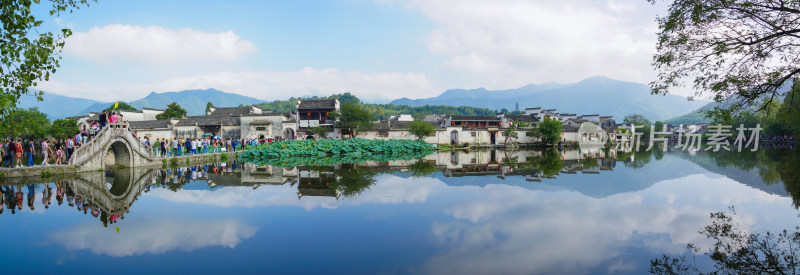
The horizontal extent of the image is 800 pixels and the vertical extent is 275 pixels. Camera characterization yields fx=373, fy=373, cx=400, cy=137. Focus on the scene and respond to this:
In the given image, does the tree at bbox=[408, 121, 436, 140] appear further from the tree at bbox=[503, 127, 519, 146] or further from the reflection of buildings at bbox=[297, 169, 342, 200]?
the reflection of buildings at bbox=[297, 169, 342, 200]

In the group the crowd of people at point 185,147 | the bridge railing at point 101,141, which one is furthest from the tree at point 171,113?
the bridge railing at point 101,141

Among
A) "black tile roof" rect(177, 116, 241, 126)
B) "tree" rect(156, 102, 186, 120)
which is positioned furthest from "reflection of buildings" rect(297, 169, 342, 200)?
"tree" rect(156, 102, 186, 120)

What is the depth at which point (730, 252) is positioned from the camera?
6.10 meters

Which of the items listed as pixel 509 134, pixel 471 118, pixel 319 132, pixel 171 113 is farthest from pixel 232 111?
pixel 509 134

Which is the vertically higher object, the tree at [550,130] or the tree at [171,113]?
the tree at [171,113]

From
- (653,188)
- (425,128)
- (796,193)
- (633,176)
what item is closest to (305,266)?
(653,188)

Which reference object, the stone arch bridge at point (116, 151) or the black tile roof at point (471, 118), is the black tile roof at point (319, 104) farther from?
the stone arch bridge at point (116, 151)

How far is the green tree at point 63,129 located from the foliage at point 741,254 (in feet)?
159

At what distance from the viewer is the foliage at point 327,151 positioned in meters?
25.0

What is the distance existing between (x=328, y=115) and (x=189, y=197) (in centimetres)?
3204

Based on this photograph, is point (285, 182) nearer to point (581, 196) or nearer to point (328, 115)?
point (581, 196)

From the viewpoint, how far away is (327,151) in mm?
27844

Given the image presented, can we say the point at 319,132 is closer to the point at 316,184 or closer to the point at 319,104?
the point at 319,104

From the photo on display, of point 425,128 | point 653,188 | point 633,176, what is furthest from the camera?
point 425,128
